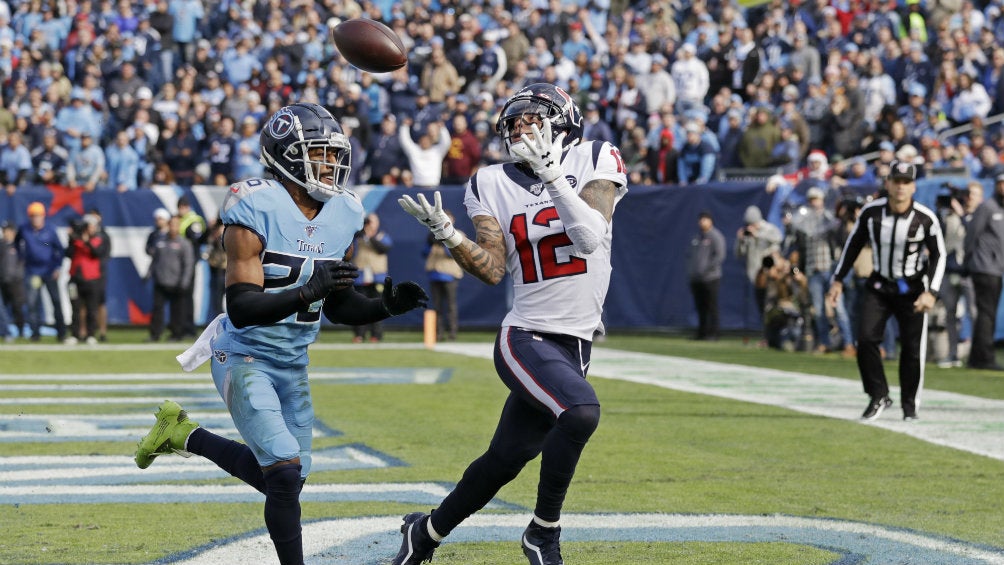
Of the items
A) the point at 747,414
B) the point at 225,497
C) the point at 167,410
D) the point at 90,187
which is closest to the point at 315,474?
the point at 225,497

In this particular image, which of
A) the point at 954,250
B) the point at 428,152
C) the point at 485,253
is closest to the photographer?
the point at 485,253

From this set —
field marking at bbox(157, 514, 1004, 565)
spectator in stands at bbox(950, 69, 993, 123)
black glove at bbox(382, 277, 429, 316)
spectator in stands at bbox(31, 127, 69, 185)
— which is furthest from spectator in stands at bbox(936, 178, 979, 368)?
spectator in stands at bbox(31, 127, 69, 185)

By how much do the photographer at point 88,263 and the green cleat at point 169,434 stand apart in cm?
1274

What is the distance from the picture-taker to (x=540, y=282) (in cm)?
519

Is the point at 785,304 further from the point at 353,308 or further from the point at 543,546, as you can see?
the point at 353,308

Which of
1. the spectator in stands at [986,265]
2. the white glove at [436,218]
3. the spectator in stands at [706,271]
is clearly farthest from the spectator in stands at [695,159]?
the white glove at [436,218]

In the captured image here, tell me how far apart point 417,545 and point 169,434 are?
1128 millimetres

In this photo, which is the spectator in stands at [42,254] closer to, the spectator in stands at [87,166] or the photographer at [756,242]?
the spectator in stands at [87,166]

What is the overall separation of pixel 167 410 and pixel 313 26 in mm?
17580

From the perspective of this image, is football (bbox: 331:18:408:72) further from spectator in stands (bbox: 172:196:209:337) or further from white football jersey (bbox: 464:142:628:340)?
spectator in stands (bbox: 172:196:209:337)

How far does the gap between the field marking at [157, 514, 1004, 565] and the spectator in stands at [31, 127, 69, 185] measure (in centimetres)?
1507

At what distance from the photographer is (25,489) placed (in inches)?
281

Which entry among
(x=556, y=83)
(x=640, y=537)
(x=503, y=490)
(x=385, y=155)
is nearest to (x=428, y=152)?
(x=385, y=155)

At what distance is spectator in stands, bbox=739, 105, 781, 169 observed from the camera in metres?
18.5
